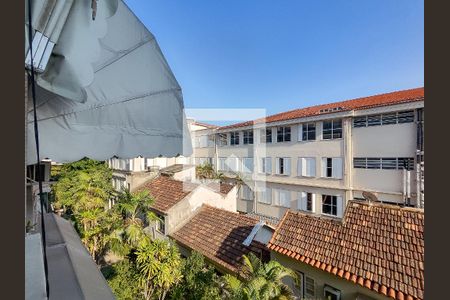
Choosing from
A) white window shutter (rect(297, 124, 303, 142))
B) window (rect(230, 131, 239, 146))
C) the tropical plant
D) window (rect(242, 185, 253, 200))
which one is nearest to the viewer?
the tropical plant

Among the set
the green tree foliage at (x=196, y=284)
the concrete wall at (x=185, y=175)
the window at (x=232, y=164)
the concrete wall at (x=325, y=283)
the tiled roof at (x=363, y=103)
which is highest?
the tiled roof at (x=363, y=103)

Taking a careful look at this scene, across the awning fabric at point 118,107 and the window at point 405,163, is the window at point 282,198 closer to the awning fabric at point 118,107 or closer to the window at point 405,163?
the window at point 405,163

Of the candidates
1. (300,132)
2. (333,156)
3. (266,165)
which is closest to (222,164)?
(266,165)

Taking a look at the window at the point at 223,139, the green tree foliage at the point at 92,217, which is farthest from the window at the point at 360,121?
the green tree foliage at the point at 92,217

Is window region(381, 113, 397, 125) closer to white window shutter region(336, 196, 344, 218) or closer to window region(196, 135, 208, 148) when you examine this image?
white window shutter region(336, 196, 344, 218)

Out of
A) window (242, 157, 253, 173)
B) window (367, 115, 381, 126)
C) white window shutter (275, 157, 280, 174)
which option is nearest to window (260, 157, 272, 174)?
white window shutter (275, 157, 280, 174)

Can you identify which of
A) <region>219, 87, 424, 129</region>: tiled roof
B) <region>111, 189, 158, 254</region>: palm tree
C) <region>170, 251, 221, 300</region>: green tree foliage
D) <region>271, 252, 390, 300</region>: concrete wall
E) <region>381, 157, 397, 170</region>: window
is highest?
<region>219, 87, 424, 129</region>: tiled roof

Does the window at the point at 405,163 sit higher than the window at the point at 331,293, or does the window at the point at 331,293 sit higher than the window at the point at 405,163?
the window at the point at 405,163
